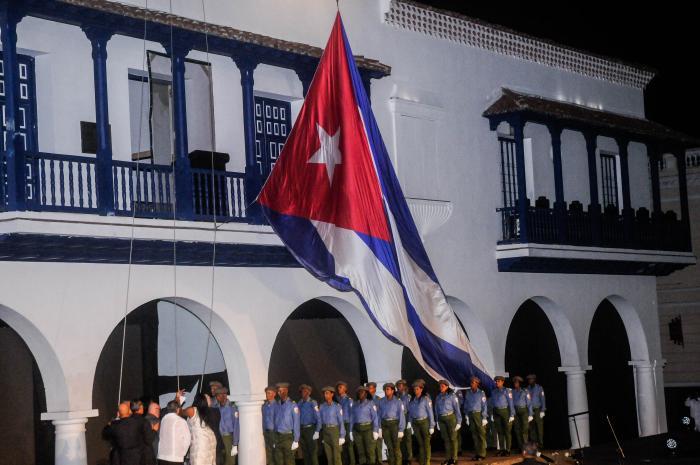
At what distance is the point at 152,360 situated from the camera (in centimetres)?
1942

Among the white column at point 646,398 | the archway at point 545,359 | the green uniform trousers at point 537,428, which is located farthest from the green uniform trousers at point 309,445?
the white column at point 646,398

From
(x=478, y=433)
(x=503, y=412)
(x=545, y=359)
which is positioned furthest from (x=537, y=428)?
(x=545, y=359)

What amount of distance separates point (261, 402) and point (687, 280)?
15.9 m

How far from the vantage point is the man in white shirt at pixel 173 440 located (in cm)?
1541

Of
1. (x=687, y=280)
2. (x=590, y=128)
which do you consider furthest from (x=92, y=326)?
(x=687, y=280)

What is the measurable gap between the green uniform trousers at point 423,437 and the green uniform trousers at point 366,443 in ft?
3.81

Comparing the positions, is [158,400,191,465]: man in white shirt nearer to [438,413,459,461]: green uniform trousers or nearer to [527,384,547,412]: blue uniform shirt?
[438,413,459,461]: green uniform trousers

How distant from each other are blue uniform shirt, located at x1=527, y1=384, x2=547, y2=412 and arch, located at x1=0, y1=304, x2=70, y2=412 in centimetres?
1059

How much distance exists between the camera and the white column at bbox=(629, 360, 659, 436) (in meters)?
27.2

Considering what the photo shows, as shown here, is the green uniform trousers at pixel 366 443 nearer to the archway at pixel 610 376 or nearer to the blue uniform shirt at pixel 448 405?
the blue uniform shirt at pixel 448 405

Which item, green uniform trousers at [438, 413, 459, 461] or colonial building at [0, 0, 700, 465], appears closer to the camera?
colonial building at [0, 0, 700, 465]

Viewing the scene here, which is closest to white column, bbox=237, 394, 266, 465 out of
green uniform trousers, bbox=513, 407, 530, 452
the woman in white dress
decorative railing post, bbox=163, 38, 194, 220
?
the woman in white dress

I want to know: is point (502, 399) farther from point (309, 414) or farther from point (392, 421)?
A: point (309, 414)

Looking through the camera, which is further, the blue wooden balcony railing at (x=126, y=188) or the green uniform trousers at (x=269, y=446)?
the green uniform trousers at (x=269, y=446)
